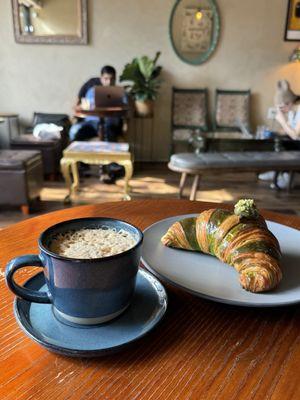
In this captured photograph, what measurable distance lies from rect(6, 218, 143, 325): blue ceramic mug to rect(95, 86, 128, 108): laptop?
2.85 meters

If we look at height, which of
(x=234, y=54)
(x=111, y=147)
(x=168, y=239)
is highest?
(x=234, y=54)

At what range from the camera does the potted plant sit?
3.75m

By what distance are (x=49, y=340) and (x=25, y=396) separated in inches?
2.8

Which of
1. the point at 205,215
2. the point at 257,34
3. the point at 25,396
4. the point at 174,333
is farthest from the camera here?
the point at 257,34

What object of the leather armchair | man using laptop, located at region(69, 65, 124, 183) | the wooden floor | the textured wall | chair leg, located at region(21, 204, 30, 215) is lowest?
the wooden floor

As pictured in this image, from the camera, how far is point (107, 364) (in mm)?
402

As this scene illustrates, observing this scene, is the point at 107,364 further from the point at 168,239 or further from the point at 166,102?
the point at 166,102

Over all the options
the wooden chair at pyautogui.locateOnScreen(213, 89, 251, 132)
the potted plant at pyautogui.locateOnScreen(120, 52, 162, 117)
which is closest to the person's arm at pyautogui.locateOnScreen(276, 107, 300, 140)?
the wooden chair at pyautogui.locateOnScreen(213, 89, 251, 132)

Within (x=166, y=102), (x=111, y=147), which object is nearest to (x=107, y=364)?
(x=111, y=147)

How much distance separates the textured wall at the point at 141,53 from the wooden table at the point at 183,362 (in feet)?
13.1

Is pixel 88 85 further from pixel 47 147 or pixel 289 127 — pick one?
pixel 289 127

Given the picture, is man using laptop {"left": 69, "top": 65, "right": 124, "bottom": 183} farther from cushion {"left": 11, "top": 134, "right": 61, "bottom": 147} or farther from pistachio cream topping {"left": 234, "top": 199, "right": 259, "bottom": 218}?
pistachio cream topping {"left": 234, "top": 199, "right": 259, "bottom": 218}

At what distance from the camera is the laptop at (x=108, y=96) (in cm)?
313

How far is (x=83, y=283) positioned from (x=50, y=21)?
4.23m
